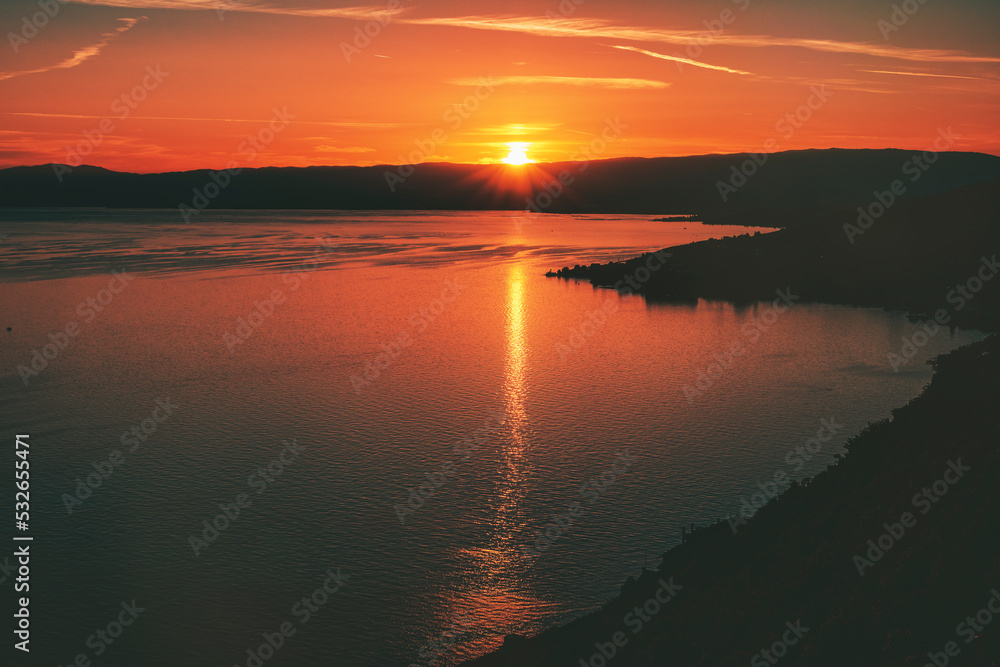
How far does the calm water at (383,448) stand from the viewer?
615 inches

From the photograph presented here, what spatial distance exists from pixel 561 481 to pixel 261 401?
546 inches

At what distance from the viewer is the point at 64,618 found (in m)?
15.2

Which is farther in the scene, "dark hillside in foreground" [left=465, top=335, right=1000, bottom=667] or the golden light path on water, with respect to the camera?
the golden light path on water

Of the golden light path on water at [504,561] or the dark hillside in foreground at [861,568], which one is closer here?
the dark hillside in foreground at [861,568]

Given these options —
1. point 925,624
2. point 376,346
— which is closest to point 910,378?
point 376,346

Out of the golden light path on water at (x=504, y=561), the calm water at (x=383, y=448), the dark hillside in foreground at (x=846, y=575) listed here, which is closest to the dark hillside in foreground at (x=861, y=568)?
the dark hillside in foreground at (x=846, y=575)

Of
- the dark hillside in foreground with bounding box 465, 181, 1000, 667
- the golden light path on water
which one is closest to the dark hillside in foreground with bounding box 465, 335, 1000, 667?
the dark hillside in foreground with bounding box 465, 181, 1000, 667

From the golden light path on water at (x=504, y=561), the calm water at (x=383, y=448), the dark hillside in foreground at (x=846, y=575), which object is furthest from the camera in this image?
the calm water at (x=383, y=448)

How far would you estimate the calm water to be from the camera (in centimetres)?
1562

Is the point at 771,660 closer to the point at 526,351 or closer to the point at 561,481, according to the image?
the point at 561,481

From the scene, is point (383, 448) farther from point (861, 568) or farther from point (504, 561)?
point (861, 568)

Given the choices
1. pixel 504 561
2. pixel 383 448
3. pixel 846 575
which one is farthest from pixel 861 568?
pixel 383 448

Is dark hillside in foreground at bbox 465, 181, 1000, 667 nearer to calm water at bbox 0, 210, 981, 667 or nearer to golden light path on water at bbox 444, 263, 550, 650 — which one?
golden light path on water at bbox 444, 263, 550, 650

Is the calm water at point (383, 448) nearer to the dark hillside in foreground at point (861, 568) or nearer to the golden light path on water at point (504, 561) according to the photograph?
the golden light path on water at point (504, 561)
